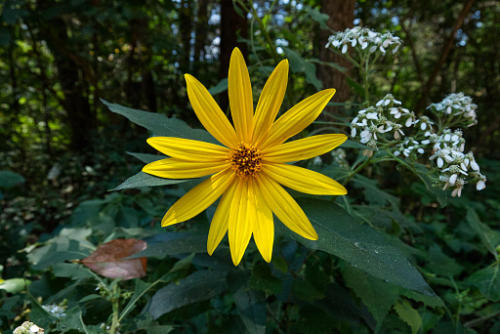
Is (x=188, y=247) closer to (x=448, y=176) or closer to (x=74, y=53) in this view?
(x=448, y=176)

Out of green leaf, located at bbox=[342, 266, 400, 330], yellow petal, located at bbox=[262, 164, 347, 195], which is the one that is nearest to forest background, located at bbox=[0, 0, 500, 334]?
green leaf, located at bbox=[342, 266, 400, 330]

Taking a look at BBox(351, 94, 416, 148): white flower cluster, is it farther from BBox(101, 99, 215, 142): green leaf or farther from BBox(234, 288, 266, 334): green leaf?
BBox(234, 288, 266, 334): green leaf

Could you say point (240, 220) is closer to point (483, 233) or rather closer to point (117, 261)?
point (117, 261)

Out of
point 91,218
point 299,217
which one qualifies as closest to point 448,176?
point 299,217

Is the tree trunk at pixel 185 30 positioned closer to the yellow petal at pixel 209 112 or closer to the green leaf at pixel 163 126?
the green leaf at pixel 163 126

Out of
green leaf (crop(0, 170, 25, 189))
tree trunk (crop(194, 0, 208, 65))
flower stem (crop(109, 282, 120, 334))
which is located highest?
tree trunk (crop(194, 0, 208, 65))

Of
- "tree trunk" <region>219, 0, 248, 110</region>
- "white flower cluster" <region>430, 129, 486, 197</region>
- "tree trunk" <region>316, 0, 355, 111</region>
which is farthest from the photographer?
"tree trunk" <region>219, 0, 248, 110</region>

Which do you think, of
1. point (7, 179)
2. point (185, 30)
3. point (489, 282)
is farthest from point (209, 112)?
point (185, 30)
